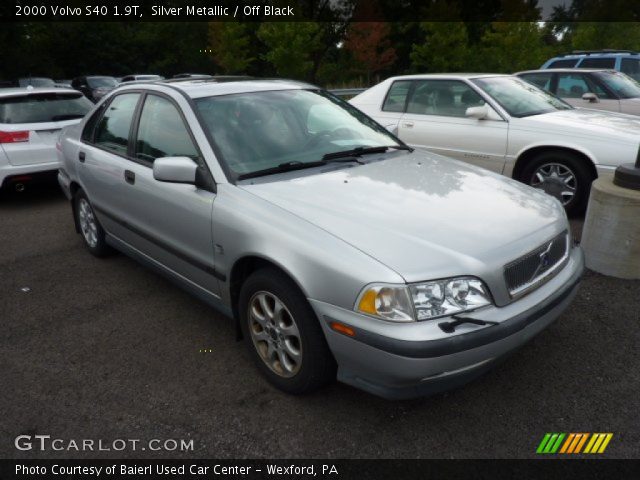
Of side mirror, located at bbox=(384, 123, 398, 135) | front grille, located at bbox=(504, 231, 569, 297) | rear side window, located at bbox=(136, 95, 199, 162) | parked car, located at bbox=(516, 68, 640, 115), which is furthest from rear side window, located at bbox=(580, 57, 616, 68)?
rear side window, located at bbox=(136, 95, 199, 162)

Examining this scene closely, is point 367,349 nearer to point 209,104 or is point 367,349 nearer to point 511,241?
point 511,241

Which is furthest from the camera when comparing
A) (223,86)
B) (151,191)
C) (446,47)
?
(446,47)

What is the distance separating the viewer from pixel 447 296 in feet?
7.61

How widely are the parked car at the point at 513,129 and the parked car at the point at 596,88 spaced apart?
7.67ft

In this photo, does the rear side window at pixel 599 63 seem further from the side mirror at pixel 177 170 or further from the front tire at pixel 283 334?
the front tire at pixel 283 334

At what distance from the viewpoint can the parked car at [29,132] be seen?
655cm

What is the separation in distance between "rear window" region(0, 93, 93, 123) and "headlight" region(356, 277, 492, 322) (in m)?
6.31

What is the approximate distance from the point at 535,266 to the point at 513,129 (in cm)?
347

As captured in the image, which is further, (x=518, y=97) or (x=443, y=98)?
(x=443, y=98)

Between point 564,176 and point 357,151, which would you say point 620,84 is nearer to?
point 564,176

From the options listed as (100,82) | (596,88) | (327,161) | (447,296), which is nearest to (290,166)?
(327,161)

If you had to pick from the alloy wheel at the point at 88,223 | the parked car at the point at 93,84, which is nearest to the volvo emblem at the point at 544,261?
the alloy wheel at the point at 88,223

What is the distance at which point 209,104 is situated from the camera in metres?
3.44
